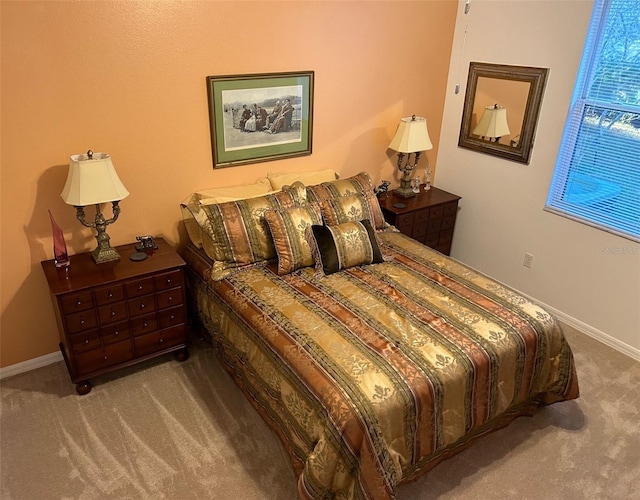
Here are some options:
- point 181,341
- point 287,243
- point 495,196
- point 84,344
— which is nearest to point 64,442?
point 84,344

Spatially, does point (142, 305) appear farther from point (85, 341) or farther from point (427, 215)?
point (427, 215)

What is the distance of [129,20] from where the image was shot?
2637mm

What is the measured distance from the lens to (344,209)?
313cm

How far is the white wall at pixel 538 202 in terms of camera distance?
3.21 m

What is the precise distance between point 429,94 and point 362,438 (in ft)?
9.65

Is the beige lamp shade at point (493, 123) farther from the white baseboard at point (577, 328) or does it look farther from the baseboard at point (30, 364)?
the baseboard at point (30, 364)

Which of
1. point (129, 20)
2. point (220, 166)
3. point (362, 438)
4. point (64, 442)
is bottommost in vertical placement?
point (64, 442)

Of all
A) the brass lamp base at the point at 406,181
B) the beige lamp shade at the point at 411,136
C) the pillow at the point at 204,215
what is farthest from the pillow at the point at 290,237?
the brass lamp base at the point at 406,181

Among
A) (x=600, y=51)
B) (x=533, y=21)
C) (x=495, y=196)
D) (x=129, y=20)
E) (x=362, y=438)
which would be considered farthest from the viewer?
Answer: (x=495, y=196)

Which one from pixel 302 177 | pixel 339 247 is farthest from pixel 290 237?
pixel 302 177

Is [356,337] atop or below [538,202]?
below

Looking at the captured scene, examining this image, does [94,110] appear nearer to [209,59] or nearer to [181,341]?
[209,59]

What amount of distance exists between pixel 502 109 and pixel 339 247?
1773mm

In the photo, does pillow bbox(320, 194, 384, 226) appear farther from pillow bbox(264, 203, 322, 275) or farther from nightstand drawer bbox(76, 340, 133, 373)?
nightstand drawer bbox(76, 340, 133, 373)
